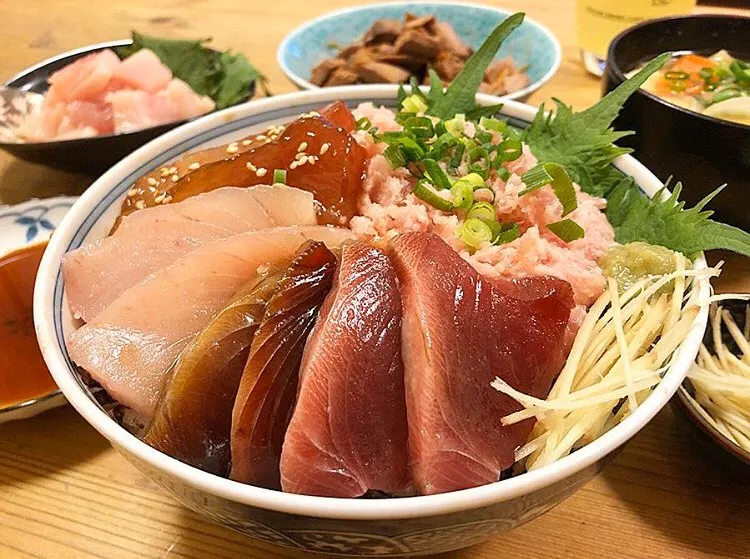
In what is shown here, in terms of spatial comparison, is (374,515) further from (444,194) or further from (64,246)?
(64,246)

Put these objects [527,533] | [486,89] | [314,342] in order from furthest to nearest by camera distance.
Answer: [486,89] < [527,533] < [314,342]

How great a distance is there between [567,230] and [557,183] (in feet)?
0.39

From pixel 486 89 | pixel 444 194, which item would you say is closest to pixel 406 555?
pixel 444 194

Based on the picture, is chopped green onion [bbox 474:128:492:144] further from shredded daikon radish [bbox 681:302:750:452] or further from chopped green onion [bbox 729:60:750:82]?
chopped green onion [bbox 729:60:750:82]

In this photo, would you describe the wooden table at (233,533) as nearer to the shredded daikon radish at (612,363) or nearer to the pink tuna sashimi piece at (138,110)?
the shredded daikon radish at (612,363)

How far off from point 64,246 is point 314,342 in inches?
28.4

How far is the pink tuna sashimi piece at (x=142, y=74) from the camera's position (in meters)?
2.71

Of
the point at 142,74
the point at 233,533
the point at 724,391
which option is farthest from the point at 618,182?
the point at 142,74

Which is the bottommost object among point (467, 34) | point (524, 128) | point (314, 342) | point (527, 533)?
point (527, 533)

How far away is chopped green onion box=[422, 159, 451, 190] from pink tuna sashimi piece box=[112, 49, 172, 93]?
1537 mm

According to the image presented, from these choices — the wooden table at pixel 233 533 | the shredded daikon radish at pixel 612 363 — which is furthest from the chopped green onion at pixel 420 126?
the wooden table at pixel 233 533

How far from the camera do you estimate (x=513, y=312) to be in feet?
4.02

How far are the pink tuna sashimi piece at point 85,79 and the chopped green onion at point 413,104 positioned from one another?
4.54 ft

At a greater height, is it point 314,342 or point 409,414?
point 314,342
